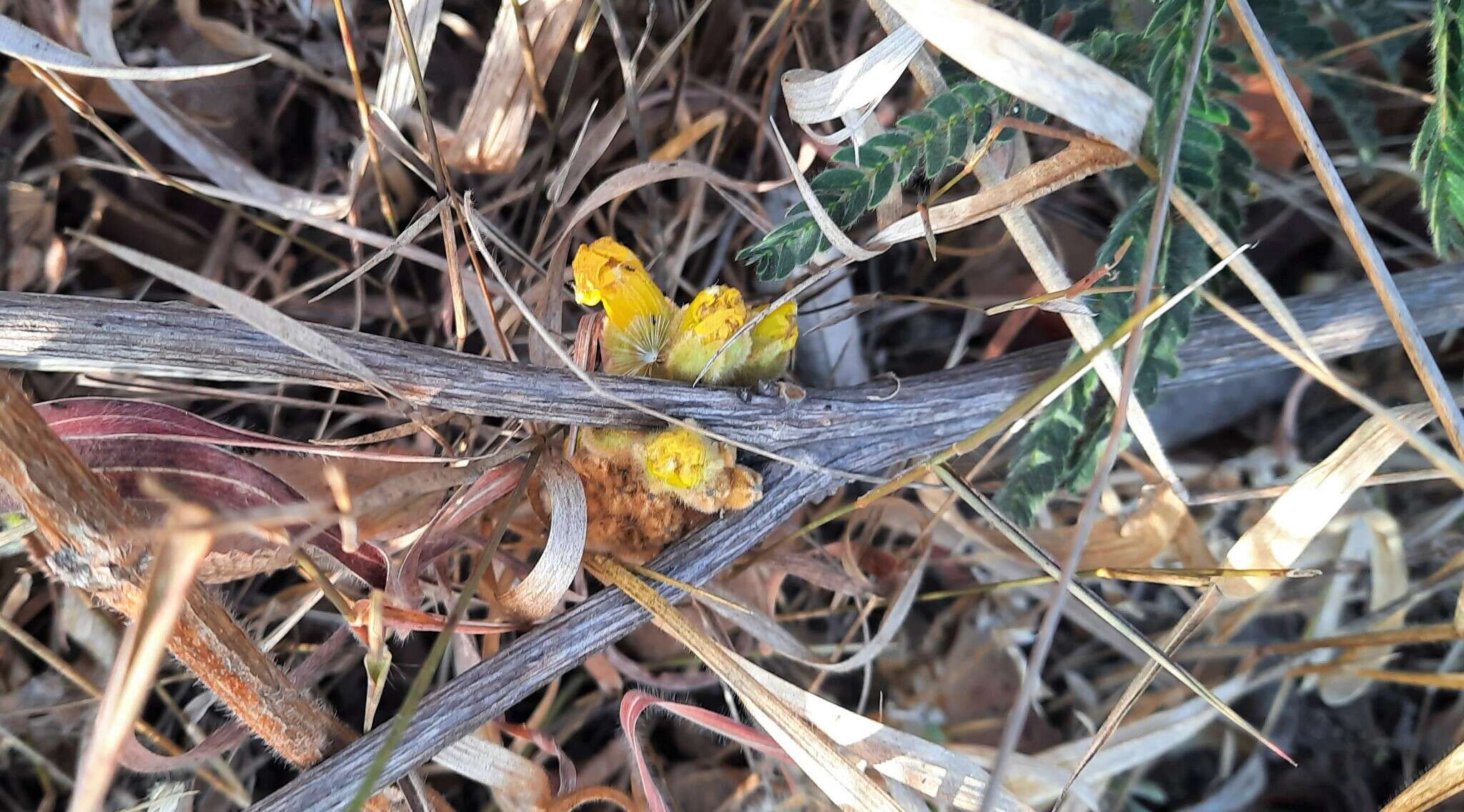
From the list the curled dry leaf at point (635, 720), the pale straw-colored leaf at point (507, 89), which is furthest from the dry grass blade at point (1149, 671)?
the pale straw-colored leaf at point (507, 89)

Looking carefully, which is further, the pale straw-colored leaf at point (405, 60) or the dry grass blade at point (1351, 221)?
the pale straw-colored leaf at point (405, 60)

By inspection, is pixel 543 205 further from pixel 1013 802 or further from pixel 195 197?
pixel 1013 802

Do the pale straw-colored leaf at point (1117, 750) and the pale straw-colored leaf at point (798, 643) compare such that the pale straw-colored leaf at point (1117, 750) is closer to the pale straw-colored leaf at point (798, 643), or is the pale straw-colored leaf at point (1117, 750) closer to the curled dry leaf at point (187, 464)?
the pale straw-colored leaf at point (798, 643)

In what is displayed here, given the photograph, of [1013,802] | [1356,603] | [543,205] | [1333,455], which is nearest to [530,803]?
[1013,802]

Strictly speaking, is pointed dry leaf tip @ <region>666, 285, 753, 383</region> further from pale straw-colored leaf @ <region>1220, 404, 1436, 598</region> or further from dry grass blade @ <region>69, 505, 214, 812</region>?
pale straw-colored leaf @ <region>1220, 404, 1436, 598</region>

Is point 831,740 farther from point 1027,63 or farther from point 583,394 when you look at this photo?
point 1027,63

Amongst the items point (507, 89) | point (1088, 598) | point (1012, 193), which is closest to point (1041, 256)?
point (1012, 193)

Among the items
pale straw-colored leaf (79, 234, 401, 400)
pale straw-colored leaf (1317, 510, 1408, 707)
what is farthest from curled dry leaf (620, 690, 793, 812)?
pale straw-colored leaf (1317, 510, 1408, 707)
